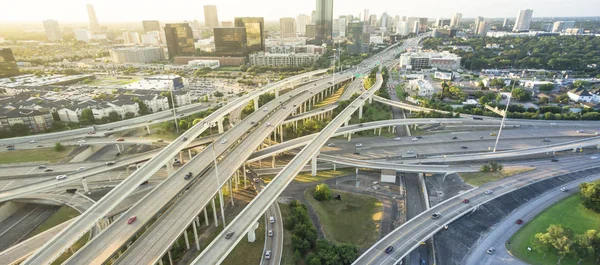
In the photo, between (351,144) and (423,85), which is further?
(423,85)

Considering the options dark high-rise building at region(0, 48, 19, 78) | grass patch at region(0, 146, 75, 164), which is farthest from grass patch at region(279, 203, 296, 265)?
dark high-rise building at region(0, 48, 19, 78)

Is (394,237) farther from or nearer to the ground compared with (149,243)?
nearer to the ground

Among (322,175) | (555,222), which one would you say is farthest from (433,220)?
(322,175)

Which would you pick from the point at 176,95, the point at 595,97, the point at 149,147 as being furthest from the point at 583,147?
the point at 176,95

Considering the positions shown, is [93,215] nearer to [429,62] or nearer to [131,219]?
[131,219]

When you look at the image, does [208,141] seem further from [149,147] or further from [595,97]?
[595,97]

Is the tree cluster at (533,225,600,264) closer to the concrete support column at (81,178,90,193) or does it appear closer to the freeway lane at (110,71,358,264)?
the freeway lane at (110,71,358,264)
